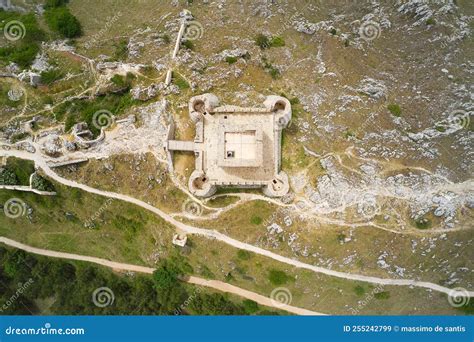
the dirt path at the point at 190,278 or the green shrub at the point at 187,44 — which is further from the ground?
the green shrub at the point at 187,44

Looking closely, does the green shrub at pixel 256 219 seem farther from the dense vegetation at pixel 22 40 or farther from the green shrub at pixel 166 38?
the dense vegetation at pixel 22 40

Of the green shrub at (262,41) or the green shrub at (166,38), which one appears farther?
the green shrub at (166,38)

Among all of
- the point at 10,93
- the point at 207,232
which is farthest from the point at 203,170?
the point at 10,93

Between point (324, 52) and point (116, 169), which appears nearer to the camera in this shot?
point (116, 169)

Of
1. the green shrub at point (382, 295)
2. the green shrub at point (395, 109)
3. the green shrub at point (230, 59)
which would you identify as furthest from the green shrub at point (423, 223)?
the green shrub at point (230, 59)

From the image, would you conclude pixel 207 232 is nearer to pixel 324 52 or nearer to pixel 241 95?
pixel 241 95

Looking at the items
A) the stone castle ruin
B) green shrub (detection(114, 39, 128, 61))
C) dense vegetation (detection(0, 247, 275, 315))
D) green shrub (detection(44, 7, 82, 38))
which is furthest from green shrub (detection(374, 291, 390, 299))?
green shrub (detection(44, 7, 82, 38))

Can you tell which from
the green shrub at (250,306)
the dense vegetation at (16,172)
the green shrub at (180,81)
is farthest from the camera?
the green shrub at (250,306)

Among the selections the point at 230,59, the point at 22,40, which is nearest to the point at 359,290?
the point at 230,59
